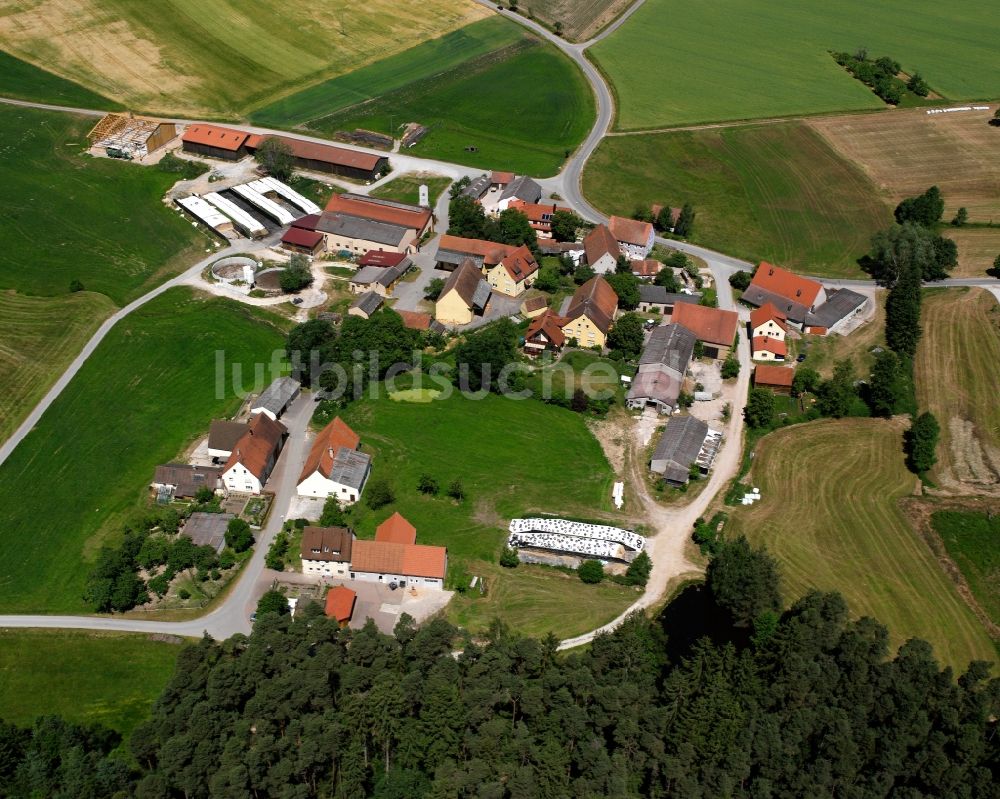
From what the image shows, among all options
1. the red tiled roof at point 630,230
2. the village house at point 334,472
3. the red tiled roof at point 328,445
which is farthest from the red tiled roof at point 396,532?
the red tiled roof at point 630,230

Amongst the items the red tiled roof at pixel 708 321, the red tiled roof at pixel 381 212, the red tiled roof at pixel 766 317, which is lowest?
the red tiled roof at pixel 381 212

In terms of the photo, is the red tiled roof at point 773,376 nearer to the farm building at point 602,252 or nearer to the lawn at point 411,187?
the farm building at point 602,252

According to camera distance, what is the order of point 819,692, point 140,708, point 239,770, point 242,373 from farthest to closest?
point 242,373, point 140,708, point 819,692, point 239,770

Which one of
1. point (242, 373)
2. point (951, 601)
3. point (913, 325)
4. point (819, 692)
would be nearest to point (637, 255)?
point (913, 325)

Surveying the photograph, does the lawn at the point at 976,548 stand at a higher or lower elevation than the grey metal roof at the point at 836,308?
lower

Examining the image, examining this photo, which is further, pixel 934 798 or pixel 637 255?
pixel 637 255

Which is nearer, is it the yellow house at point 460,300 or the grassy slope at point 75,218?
the yellow house at point 460,300

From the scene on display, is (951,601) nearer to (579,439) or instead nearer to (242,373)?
(579,439)
